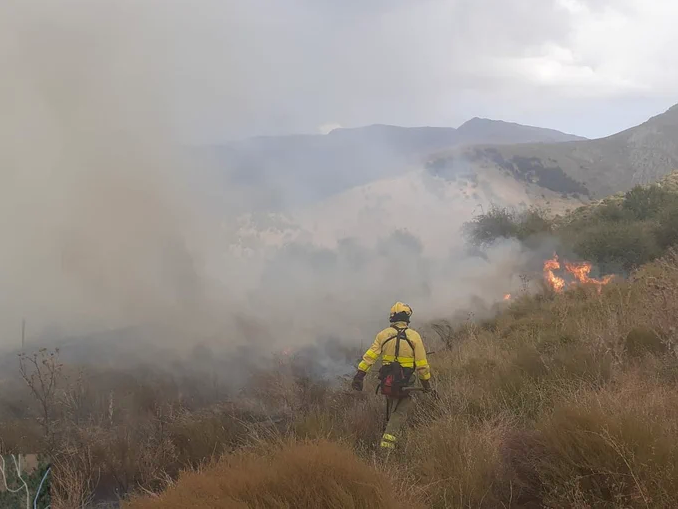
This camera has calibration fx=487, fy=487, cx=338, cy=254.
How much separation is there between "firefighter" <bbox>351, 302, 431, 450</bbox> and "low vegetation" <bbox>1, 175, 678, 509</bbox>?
0.30 metres

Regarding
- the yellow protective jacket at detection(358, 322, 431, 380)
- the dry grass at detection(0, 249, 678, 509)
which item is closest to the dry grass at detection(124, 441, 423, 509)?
the dry grass at detection(0, 249, 678, 509)

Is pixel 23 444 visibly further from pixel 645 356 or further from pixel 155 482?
pixel 645 356

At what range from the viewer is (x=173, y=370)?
47.6 ft

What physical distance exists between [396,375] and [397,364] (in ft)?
0.56

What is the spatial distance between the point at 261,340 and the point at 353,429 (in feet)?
37.4

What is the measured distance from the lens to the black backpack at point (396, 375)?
6660 millimetres

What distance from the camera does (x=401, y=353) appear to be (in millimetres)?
6891

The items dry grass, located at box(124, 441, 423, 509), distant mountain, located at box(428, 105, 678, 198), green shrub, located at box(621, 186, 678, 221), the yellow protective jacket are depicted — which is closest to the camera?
dry grass, located at box(124, 441, 423, 509)

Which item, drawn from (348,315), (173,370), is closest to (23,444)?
(173,370)

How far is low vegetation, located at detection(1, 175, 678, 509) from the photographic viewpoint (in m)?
3.40

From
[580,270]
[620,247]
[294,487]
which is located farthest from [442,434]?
[620,247]

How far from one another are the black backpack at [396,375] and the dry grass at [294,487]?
2.98 metres

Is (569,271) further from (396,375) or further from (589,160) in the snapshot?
Answer: (589,160)

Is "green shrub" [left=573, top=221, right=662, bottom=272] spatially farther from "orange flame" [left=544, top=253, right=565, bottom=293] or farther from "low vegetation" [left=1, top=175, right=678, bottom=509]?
"low vegetation" [left=1, top=175, right=678, bottom=509]
